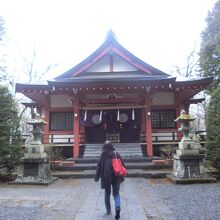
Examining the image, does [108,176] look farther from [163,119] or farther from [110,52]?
[110,52]

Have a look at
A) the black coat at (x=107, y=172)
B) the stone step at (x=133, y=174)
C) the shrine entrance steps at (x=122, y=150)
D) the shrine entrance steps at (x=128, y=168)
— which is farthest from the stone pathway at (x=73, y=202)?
the shrine entrance steps at (x=122, y=150)

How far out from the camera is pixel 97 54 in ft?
56.8

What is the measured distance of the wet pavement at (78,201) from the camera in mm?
6074

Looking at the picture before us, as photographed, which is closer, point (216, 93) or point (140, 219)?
point (140, 219)

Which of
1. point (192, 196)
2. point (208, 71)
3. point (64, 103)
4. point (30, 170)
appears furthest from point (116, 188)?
point (208, 71)

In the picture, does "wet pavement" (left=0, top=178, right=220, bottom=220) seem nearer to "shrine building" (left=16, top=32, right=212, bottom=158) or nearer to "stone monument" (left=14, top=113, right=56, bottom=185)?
"stone monument" (left=14, top=113, right=56, bottom=185)

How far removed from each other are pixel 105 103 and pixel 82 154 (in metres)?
3.29

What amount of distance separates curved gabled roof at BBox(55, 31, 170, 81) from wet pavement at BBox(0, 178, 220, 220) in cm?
858

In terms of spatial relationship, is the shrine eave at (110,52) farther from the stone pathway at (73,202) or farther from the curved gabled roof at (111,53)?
the stone pathway at (73,202)

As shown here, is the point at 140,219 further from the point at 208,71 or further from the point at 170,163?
the point at 208,71

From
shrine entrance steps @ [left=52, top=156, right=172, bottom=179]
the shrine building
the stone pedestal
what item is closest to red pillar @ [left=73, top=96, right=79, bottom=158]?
the shrine building

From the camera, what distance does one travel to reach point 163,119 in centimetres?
1669

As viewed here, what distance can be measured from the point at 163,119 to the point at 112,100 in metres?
3.36

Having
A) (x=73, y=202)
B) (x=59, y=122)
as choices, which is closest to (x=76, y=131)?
(x=59, y=122)
